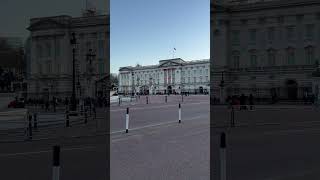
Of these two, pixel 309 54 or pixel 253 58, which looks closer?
pixel 309 54

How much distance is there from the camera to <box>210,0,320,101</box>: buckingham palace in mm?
69062

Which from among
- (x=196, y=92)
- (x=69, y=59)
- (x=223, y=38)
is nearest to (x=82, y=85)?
(x=69, y=59)

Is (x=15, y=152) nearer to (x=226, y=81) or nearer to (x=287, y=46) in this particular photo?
(x=226, y=81)

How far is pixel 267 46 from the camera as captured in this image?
241 ft

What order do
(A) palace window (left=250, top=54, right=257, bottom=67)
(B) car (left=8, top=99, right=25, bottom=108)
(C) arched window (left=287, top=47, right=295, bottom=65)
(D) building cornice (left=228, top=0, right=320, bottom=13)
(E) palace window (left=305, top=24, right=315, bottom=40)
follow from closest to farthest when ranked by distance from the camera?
1. (B) car (left=8, top=99, right=25, bottom=108)
2. (D) building cornice (left=228, top=0, right=320, bottom=13)
3. (E) palace window (left=305, top=24, right=315, bottom=40)
4. (C) arched window (left=287, top=47, right=295, bottom=65)
5. (A) palace window (left=250, top=54, right=257, bottom=67)

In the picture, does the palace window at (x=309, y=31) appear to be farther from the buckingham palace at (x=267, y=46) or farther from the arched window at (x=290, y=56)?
the arched window at (x=290, y=56)

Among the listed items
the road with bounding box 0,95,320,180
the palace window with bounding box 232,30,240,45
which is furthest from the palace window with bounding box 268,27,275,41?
the road with bounding box 0,95,320,180

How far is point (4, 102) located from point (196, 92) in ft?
211

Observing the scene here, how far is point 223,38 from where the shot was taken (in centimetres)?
7494

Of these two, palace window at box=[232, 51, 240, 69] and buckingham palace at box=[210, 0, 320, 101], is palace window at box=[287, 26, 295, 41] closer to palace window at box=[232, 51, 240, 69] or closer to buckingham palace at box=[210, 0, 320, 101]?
buckingham palace at box=[210, 0, 320, 101]

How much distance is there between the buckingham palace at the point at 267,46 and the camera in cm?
6906

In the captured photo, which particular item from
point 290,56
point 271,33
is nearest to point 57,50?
point 271,33

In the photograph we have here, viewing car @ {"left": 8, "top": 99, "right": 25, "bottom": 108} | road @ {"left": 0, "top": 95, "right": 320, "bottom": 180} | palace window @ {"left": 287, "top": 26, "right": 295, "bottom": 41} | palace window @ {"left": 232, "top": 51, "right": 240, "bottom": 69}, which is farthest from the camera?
palace window @ {"left": 232, "top": 51, "right": 240, "bottom": 69}

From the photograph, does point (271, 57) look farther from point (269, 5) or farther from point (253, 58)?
point (269, 5)
